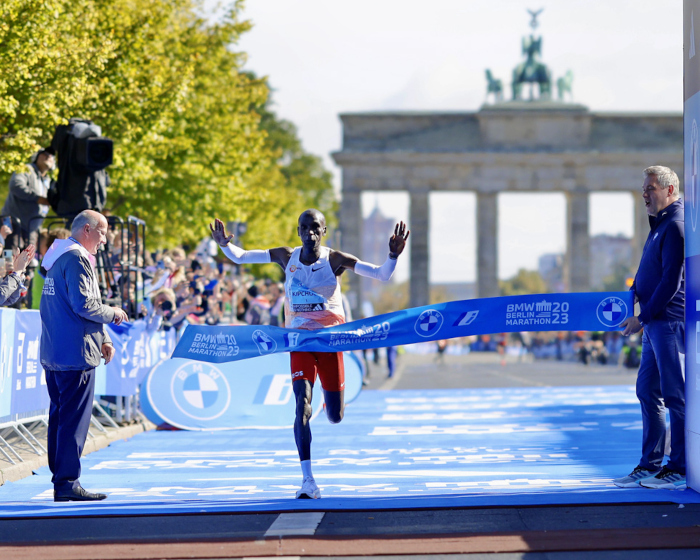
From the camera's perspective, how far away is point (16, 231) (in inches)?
532

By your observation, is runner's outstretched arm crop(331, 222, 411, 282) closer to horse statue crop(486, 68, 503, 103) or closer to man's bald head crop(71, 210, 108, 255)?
man's bald head crop(71, 210, 108, 255)

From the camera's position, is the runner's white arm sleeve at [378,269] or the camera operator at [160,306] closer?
the runner's white arm sleeve at [378,269]

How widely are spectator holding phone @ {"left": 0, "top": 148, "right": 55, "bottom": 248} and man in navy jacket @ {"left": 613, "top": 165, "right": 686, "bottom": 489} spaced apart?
7.75m

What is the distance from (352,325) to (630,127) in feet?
198

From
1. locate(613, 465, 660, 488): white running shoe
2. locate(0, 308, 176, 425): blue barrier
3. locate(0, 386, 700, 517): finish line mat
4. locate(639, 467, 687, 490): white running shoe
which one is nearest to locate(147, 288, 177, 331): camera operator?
locate(0, 308, 176, 425): blue barrier

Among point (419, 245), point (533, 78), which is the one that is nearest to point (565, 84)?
point (533, 78)

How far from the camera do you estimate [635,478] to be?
7.76 metres

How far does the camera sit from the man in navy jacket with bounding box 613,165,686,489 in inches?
297

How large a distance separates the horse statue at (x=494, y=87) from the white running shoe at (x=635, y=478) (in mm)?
62497

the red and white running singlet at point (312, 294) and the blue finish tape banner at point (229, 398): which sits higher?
the red and white running singlet at point (312, 294)

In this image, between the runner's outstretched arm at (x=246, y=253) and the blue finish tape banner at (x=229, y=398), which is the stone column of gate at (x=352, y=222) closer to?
the blue finish tape banner at (x=229, y=398)

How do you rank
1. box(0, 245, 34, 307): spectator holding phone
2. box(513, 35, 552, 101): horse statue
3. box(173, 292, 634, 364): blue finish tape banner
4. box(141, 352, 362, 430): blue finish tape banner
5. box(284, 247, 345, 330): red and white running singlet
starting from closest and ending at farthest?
box(284, 247, 345, 330): red and white running singlet < box(173, 292, 634, 364): blue finish tape banner < box(0, 245, 34, 307): spectator holding phone < box(141, 352, 362, 430): blue finish tape banner < box(513, 35, 552, 101): horse statue

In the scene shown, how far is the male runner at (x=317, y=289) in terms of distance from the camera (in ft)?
24.8

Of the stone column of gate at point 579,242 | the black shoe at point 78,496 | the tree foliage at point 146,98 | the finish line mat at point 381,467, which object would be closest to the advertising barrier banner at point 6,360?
the finish line mat at point 381,467
